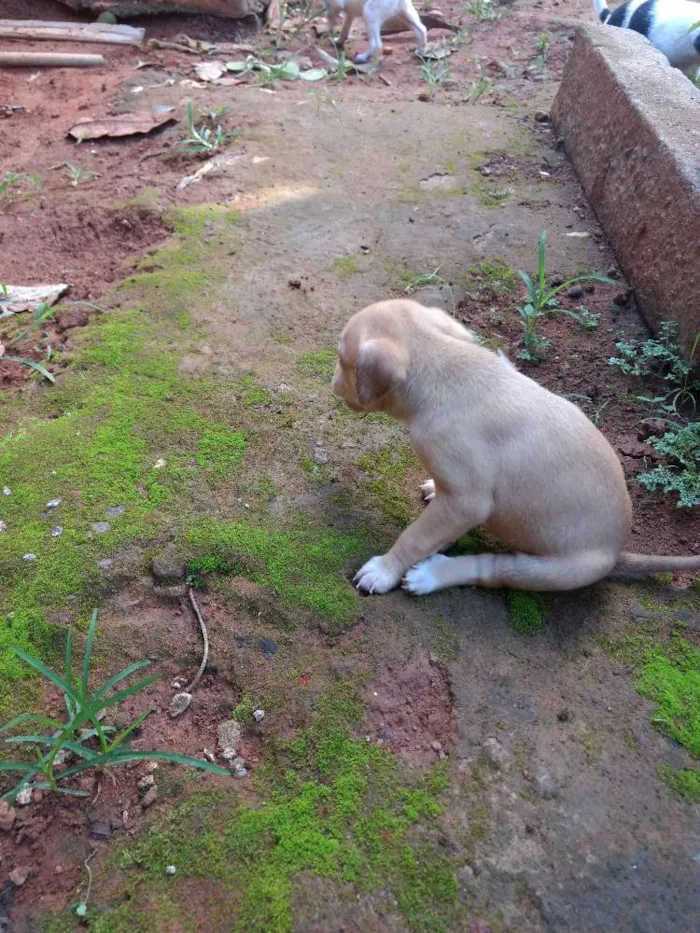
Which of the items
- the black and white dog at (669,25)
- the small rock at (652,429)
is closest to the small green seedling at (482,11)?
the black and white dog at (669,25)

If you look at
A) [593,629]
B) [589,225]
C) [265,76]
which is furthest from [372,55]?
[593,629]

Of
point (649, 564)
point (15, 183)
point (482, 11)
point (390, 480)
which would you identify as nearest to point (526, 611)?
point (649, 564)

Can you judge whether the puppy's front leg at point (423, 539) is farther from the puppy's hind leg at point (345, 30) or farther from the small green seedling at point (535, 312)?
the puppy's hind leg at point (345, 30)

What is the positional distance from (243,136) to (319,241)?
2.04 m

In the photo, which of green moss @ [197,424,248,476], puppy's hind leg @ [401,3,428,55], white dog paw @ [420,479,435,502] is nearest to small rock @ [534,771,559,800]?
white dog paw @ [420,479,435,502]

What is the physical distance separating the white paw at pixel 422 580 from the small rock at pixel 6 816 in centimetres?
168

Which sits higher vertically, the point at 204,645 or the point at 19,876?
the point at 204,645

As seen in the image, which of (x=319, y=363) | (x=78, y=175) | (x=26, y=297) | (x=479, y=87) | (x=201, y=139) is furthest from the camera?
(x=479, y=87)

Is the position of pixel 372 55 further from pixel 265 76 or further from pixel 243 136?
pixel 243 136

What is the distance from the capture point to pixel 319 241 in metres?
5.20

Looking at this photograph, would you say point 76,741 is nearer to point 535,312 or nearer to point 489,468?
point 489,468

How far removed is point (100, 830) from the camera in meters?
2.27

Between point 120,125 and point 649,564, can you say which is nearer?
point 649,564

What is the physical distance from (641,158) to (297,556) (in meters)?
3.88
